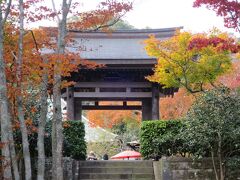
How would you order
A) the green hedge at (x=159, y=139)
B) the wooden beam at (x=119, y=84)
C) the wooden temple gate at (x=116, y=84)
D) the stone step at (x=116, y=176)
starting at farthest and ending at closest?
the wooden beam at (x=119, y=84) → the wooden temple gate at (x=116, y=84) → the stone step at (x=116, y=176) → the green hedge at (x=159, y=139)

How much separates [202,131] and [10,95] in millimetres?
4743

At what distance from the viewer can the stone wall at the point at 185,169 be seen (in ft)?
39.6

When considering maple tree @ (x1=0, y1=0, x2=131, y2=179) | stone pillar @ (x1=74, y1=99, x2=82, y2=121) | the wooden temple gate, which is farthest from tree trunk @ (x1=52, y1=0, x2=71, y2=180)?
stone pillar @ (x1=74, y1=99, x2=82, y2=121)

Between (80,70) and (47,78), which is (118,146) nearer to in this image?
(80,70)

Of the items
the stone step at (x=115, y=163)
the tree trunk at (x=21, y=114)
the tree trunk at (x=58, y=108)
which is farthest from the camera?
the stone step at (x=115, y=163)

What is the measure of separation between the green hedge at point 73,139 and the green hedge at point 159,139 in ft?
6.09

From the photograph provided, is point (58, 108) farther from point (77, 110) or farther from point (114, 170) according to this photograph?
point (77, 110)

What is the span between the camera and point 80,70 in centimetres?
1672

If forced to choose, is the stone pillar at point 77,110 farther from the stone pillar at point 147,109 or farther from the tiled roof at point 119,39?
the tiled roof at point 119,39

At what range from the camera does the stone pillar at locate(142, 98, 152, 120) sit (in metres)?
18.8

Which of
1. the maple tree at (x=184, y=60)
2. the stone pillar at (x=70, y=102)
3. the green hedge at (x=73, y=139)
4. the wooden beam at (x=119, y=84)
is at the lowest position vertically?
the green hedge at (x=73, y=139)

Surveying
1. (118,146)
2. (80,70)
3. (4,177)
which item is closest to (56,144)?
(4,177)

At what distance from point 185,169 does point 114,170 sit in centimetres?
228

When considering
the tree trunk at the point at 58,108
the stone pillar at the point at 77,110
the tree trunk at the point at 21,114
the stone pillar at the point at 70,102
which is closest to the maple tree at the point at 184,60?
the stone pillar at the point at 70,102
